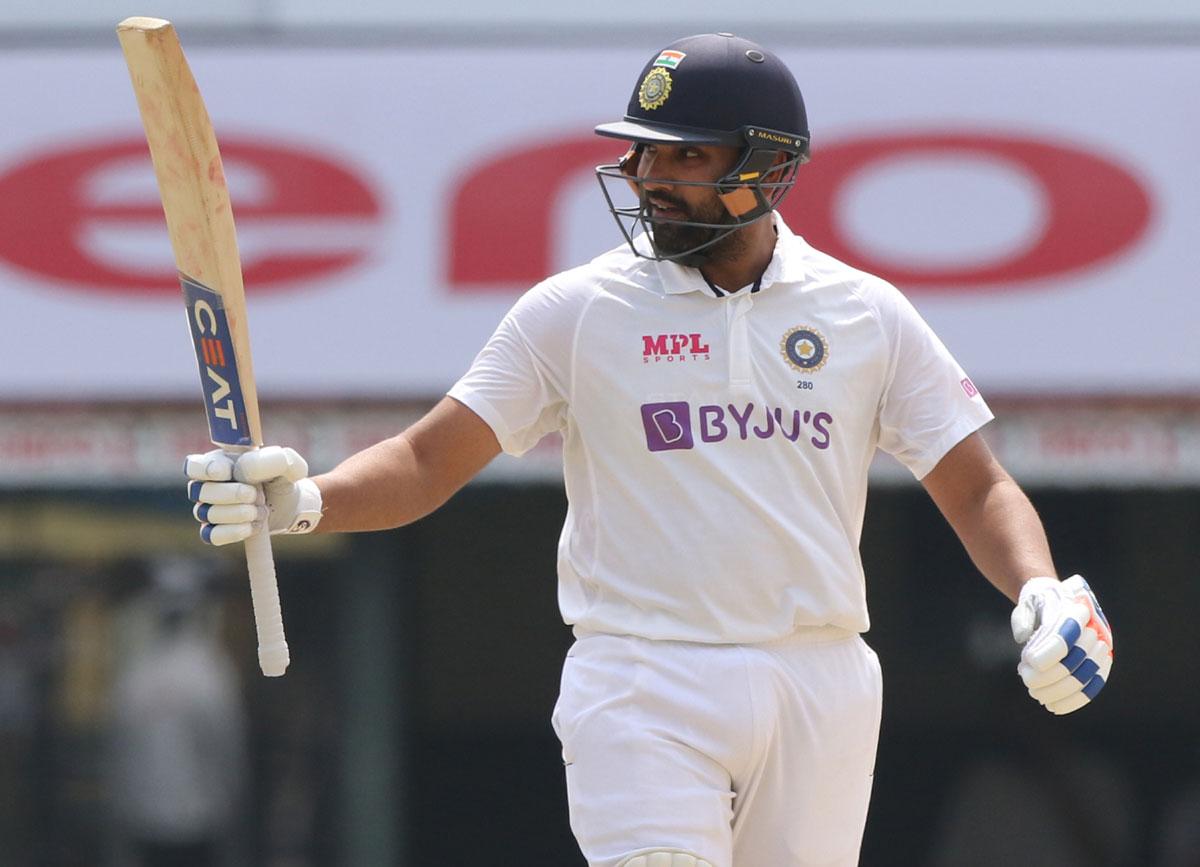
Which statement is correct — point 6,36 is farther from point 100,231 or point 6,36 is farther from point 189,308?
point 189,308

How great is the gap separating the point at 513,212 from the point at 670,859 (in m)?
3.53

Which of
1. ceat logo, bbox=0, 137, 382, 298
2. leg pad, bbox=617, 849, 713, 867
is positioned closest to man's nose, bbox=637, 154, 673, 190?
leg pad, bbox=617, 849, 713, 867

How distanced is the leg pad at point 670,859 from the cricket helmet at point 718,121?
88 cm

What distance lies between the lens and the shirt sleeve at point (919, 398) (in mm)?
3100

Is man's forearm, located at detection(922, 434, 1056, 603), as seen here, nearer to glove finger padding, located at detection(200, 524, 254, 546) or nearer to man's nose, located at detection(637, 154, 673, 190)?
man's nose, located at detection(637, 154, 673, 190)

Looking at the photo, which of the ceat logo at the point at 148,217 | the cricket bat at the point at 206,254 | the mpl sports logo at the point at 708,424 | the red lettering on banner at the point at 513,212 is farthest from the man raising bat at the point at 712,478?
the ceat logo at the point at 148,217

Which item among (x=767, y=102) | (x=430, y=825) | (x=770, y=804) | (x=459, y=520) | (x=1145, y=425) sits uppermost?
(x=767, y=102)

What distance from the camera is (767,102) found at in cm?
310

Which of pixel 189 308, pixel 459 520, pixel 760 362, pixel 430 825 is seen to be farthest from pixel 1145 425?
pixel 189 308

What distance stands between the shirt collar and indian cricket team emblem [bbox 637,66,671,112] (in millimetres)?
244

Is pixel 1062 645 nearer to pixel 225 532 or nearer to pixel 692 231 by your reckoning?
pixel 692 231

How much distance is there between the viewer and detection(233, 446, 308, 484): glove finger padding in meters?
2.85

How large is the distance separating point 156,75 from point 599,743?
45.8 inches

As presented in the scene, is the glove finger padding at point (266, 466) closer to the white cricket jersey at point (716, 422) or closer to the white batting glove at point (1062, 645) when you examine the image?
the white cricket jersey at point (716, 422)
